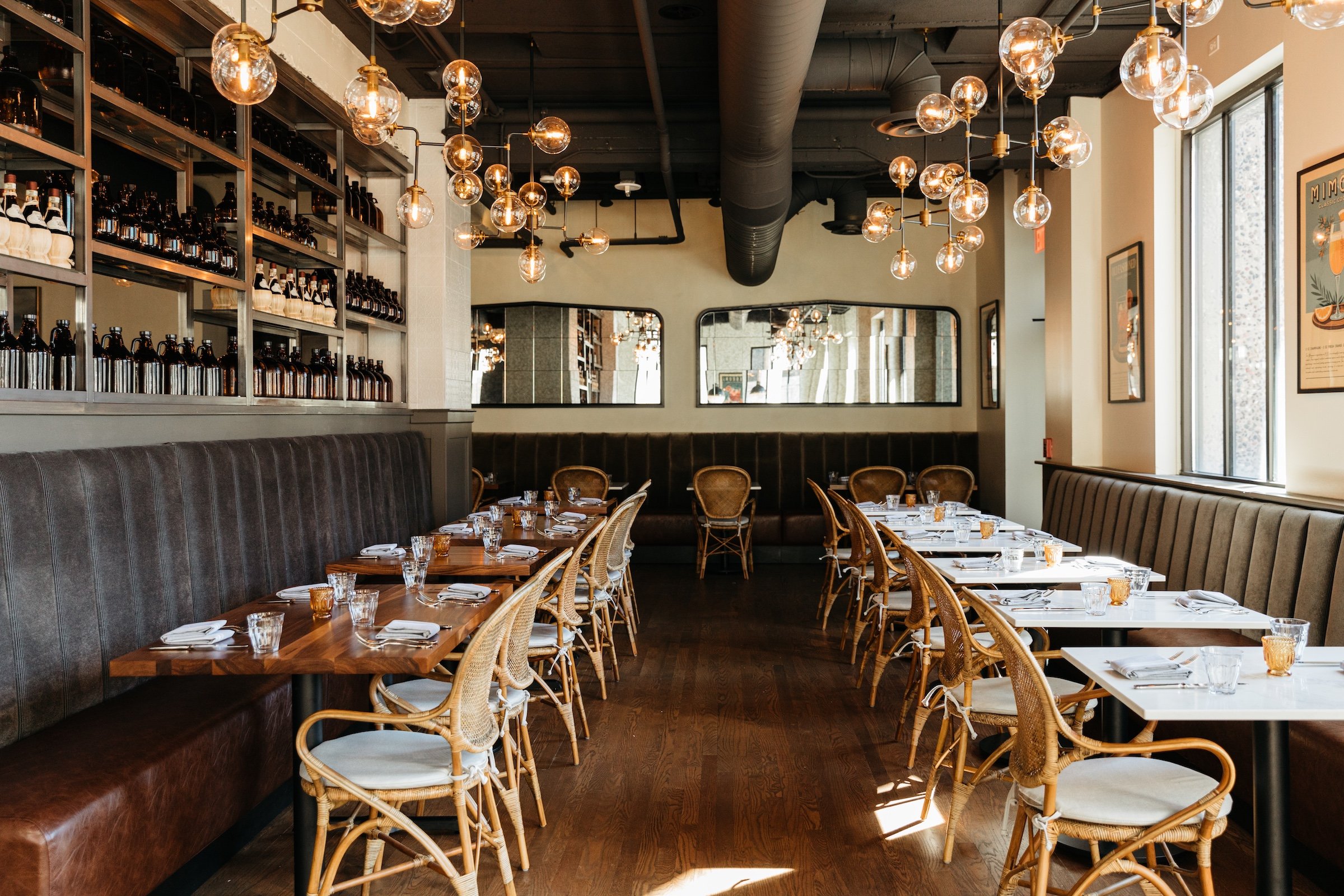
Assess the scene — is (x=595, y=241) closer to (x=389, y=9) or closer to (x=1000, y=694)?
(x=389, y=9)

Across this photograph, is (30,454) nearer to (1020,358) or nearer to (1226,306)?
(1226,306)

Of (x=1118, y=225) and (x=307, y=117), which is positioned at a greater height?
(x=307, y=117)

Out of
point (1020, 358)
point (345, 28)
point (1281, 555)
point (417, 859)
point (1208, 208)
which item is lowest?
point (417, 859)

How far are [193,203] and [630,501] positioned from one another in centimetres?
257

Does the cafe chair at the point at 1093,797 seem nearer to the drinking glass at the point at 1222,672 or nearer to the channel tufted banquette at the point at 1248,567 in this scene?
the drinking glass at the point at 1222,672

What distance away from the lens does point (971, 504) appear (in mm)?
9836

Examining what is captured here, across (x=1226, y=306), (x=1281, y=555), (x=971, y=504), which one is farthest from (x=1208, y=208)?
(x=971, y=504)

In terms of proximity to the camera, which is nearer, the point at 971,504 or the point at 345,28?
the point at 345,28

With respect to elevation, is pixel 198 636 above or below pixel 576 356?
below

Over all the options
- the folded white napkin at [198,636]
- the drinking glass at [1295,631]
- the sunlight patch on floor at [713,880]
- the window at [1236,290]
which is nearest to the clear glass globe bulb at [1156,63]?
the drinking glass at [1295,631]

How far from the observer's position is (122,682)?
315 centimetres

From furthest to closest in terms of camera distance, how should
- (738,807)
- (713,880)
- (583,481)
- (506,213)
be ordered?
1. (583,481)
2. (506,213)
3. (738,807)
4. (713,880)

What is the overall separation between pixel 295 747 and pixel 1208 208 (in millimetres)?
5441

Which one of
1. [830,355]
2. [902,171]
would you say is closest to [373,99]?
[902,171]
